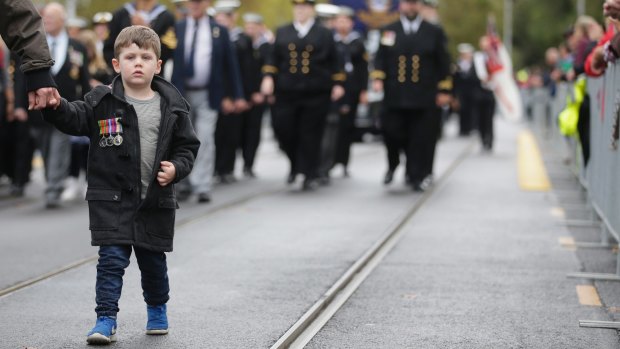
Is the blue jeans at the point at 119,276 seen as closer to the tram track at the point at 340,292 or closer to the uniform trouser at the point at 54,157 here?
the tram track at the point at 340,292

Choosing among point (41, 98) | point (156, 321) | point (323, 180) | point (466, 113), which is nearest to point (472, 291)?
point (156, 321)

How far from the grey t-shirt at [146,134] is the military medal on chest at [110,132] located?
0.34 feet

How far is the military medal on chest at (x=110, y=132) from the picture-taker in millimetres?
6062

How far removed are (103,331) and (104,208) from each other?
0.56 metres

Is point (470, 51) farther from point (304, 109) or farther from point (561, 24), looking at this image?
point (561, 24)

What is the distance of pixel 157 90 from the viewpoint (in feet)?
20.5

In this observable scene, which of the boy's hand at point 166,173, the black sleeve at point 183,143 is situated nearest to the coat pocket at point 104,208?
the boy's hand at point 166,173

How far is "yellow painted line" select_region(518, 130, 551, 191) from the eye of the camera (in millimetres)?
15773

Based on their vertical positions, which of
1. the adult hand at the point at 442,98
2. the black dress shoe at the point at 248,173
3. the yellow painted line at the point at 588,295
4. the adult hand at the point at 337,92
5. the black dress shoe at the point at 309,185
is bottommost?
the black dress shoe at the point at 248,173

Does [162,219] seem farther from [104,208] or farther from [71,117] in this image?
[71,117]

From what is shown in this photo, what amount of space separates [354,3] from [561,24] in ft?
121

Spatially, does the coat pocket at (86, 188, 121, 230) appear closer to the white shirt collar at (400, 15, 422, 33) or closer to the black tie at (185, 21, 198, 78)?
the black tie at (185, 21, 198, 78)

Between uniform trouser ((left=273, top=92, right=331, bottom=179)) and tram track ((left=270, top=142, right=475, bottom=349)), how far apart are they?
2837 millimetres

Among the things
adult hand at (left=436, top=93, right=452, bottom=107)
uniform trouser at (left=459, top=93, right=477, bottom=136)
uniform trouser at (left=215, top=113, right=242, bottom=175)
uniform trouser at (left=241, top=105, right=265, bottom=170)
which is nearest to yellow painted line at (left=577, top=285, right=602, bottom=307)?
adult hand at (left=436, top=93, right=452, bottom=107)
